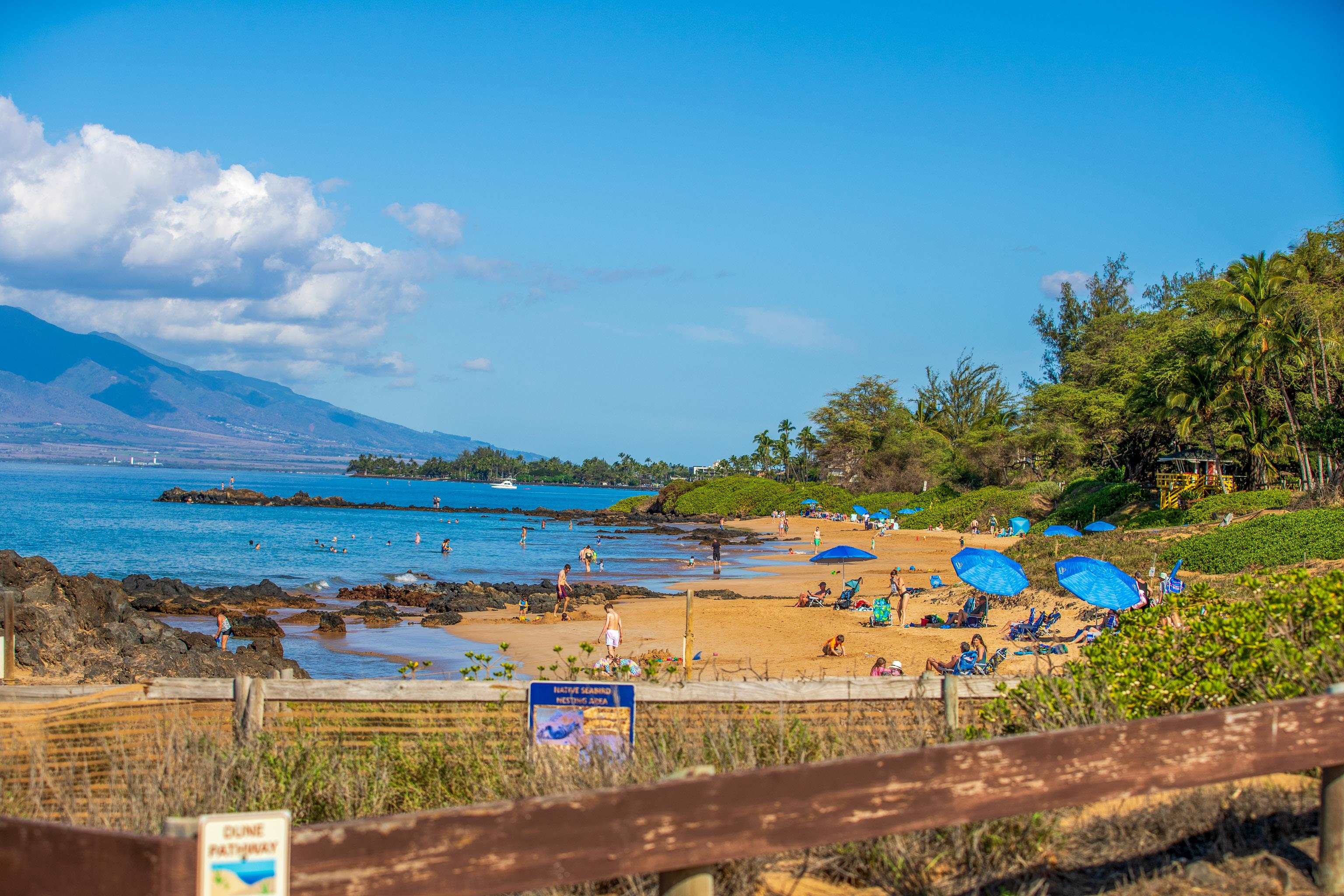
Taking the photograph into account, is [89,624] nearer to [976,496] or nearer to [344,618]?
[344,618]

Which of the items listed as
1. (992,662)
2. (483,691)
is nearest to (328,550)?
(992,662)

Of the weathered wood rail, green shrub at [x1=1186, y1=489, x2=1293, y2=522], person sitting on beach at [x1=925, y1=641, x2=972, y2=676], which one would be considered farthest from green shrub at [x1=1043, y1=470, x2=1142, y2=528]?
the weathered wood rail

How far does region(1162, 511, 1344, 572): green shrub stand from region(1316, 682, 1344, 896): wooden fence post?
17.6 metres

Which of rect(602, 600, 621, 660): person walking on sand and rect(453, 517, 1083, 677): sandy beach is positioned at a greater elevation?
rect(602, 600, 621, 660): person walking on sand

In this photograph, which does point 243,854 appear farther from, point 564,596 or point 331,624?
point 564,596

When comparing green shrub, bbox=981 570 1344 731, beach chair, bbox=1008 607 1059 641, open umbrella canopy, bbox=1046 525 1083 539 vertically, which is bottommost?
beach chair, bbox=1008 607 1059 641

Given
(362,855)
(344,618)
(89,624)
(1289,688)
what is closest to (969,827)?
(1289,688)

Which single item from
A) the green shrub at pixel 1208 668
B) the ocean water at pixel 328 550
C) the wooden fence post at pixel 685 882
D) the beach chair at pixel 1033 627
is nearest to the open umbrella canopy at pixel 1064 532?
the beach chair at pixel 1033 627

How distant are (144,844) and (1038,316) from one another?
82.3 meters

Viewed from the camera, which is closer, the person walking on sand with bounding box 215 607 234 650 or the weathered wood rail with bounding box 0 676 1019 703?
the weathered wood rail with bounding box 0 676 1019 703

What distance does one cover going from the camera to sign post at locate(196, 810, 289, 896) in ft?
7.61

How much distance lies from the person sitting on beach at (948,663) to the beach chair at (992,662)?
37cm

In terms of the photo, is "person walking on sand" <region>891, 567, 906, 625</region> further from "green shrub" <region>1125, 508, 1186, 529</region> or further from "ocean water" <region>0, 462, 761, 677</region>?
"green shrub" <region>1125, 508, 1186, 529</region>

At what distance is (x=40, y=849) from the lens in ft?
7.59
